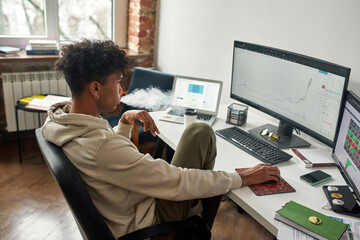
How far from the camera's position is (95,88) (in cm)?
138

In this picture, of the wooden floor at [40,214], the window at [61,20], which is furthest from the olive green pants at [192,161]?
the window at [61,20]

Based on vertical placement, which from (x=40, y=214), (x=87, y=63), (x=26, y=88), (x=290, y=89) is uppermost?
(x=87, y=63)

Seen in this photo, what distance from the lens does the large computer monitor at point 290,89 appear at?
1.74 m

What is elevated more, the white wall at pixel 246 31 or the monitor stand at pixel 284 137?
the white wall at pixel 246 31

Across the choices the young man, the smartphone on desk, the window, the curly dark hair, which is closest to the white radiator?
the window

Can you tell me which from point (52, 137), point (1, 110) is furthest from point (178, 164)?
point (1, 110)

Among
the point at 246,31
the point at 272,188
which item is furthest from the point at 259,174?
the point at 246,31

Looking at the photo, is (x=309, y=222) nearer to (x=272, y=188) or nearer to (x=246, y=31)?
(x=272, y=188)

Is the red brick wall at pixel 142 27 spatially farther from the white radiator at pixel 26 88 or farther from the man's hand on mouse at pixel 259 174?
the man's hand on mouse at pixel 259 174

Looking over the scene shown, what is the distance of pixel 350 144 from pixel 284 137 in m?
0.63

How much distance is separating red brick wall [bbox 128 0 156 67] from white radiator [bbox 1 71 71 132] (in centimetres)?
91

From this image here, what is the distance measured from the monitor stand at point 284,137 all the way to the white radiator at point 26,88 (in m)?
2.21

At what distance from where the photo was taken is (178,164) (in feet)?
5.17

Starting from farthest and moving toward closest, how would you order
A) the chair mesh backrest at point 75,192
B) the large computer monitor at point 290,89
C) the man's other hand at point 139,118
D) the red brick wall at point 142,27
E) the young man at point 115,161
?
the red brick wall at point 142,27 → the man's other hand at point 139,118 → the large computer monitor at point 290,89 → the young man at point 115,161 → the chair mesh backrest at point 75,192
